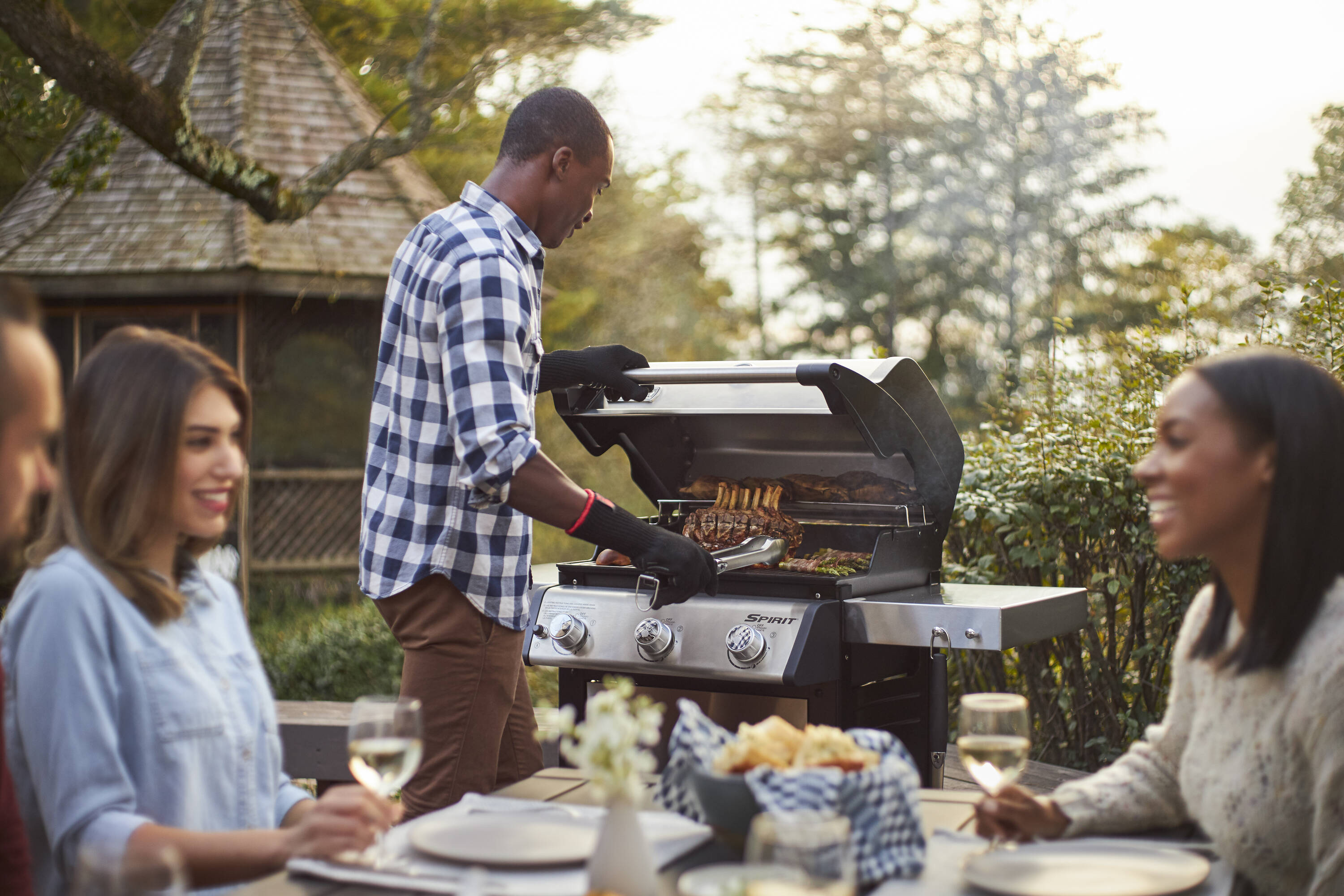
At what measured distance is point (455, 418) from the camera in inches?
100

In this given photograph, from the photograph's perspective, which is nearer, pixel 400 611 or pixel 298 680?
pixel 400 611

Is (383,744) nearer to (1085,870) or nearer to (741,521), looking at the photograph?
(1085,870)

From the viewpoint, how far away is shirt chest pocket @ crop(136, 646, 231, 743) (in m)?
1.72

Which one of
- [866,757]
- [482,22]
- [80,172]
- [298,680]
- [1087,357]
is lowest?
[298,680]

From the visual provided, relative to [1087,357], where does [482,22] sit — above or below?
above

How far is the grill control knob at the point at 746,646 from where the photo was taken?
2.83m

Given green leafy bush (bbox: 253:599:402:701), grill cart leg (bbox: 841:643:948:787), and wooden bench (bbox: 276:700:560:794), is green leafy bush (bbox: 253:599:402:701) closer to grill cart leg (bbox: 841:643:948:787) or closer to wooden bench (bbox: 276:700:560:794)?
wooden bench (bbox: 276:700:560:794)

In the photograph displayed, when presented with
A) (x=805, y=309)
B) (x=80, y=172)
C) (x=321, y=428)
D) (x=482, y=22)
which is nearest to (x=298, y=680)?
(x=80, y=172)

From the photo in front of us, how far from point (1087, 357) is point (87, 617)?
13.4 ft

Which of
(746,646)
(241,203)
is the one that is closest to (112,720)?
(746,646)

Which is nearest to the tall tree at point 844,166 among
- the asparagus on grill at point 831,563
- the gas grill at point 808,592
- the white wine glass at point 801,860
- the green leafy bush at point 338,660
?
the green leafy bush at point 338,660

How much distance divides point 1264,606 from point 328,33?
12.9 m

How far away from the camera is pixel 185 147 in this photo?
19.2 feet

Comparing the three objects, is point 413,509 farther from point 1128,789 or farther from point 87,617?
point 1128,789
